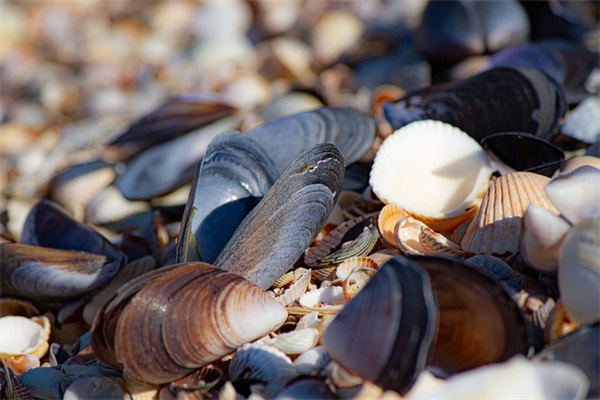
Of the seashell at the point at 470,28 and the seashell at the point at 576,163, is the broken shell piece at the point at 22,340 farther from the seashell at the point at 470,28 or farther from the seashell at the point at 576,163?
the seashell at the point at 470,28

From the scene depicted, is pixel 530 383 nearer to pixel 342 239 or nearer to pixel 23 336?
pixel 342 239

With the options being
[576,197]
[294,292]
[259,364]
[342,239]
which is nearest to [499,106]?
[342,239]

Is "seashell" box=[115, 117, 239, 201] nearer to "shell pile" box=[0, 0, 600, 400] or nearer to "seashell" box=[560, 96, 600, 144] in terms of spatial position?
"shell pile" box=[0, 0, 600, 400]

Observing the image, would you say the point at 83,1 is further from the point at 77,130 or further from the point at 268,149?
the point at 268,149

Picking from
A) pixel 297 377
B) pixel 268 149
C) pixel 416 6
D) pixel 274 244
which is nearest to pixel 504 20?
pixel 416 6

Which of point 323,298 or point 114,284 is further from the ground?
point 323,298

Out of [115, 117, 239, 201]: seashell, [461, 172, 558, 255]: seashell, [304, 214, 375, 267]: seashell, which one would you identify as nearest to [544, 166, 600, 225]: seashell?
[461, 172, 558, 255]: seashell
